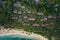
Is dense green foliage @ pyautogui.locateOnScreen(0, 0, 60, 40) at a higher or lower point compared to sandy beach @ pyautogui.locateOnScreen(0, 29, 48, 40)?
higher

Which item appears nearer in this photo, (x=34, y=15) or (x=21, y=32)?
(x=21, y=32)

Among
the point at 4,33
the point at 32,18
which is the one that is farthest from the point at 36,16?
the point at 4,33

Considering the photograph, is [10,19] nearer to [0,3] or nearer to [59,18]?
[0,3]

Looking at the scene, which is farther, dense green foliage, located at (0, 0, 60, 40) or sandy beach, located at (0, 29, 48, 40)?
dense green foliage, located at (0, 0, 60, 40)

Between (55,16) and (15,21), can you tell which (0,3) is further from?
(55,16)

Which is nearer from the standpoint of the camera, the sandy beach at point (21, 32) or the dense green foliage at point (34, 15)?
the sandy beach at point (21, 32)

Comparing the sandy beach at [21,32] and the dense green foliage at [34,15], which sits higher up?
the dense green foliage at [34,15]

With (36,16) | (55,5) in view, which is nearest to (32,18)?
(36,16)

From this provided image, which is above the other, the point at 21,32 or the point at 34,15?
the point at 34,15

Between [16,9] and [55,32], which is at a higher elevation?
[16,9]
